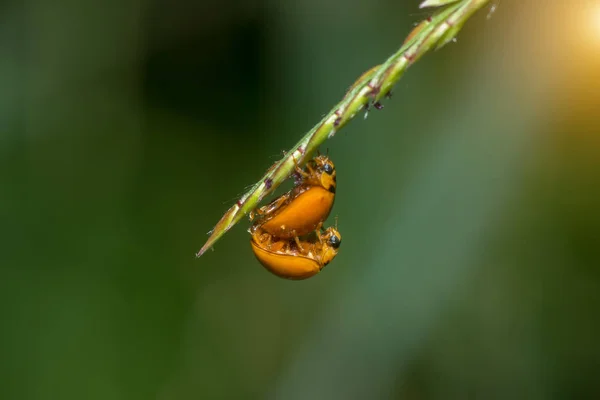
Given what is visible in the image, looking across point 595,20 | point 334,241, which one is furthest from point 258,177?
point 595,20

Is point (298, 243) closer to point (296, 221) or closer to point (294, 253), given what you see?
point (294, 253)

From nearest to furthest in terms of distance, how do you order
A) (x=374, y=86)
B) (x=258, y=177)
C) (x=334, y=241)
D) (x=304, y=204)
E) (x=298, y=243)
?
1. (x=374, y=86)
2. (x=304, y=204)
3. (x=298, y=243)
4. (x=334, y=241)
5. (x=258, y=177)

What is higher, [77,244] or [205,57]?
[205,57]

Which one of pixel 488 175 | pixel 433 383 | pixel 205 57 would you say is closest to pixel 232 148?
pixel 205 57

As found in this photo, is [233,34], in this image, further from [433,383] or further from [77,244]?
[433,383]

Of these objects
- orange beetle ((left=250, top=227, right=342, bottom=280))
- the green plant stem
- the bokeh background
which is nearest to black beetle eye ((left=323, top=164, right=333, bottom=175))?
orange beetle ((left=250, top=227, right=342, bottom=280))
